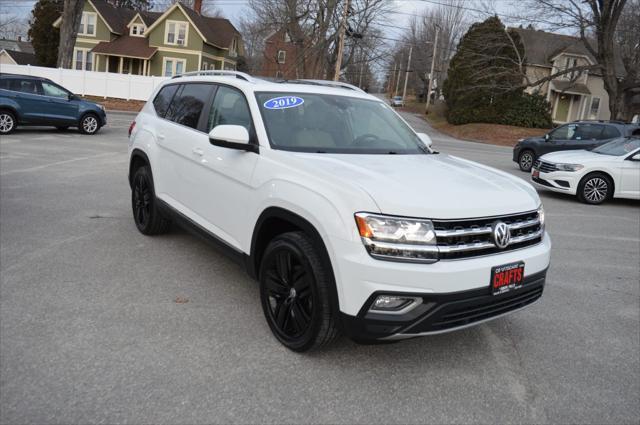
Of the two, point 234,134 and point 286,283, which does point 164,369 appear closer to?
point 286,283

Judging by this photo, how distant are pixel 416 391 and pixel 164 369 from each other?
1.56m

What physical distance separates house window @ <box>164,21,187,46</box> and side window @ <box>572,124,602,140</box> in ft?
125

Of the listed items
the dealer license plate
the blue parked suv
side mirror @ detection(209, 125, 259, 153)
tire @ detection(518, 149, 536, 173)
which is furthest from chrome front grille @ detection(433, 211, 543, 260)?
the blue parked suv

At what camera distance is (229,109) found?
483 centimetres

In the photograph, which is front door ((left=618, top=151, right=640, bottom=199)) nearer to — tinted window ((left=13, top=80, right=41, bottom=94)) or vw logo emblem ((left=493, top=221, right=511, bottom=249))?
vw logo emblem ((left=493, top=221, right=511, bottom=249))

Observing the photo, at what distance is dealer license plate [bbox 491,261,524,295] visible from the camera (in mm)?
3369

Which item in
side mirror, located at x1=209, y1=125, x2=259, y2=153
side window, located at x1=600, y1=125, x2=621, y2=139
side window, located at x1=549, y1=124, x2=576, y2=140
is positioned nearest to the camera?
side mirror, located at x1=209, y1=125, x2=259, y2=153

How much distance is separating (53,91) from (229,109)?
1352cm

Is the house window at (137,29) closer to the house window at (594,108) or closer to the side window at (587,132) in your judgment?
the house window at (594,108)

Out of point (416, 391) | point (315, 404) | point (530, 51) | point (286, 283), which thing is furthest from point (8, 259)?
point (530, 51)

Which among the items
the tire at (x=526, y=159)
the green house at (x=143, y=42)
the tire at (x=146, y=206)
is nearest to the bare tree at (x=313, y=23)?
the green house at (x=143, y=42)

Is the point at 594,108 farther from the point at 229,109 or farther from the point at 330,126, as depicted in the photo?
the point at 229,109

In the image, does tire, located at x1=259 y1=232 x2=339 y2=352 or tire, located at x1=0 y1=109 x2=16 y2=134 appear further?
tire, located at x1=0 y1=109 x2=16 y2=134

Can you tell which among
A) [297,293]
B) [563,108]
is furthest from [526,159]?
[563,108]
